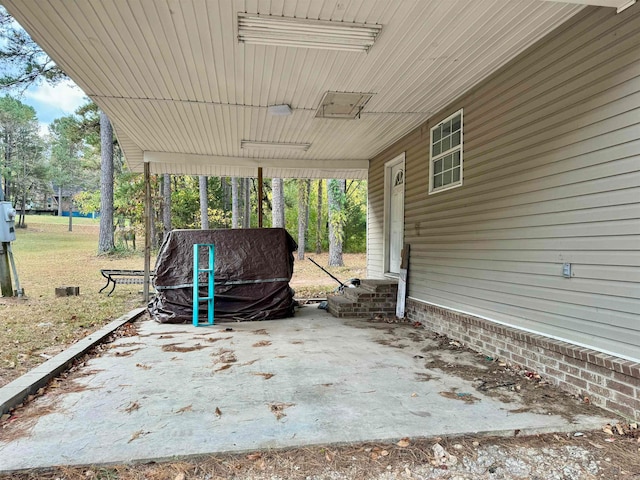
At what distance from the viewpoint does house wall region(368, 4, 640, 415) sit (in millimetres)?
2588

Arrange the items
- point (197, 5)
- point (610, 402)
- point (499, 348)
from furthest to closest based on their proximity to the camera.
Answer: point (499, 348), point (197, 5), point (610, 402)

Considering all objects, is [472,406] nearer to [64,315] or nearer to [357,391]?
[357,391]

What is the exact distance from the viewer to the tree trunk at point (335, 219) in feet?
50.5

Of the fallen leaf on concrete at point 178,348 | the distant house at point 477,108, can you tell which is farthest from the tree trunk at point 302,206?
the fallen leaf on concrete at point 178,348

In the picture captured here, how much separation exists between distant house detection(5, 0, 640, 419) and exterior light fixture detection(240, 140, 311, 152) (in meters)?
1.24

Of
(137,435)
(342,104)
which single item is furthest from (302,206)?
(137,435)

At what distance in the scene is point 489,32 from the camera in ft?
10.7

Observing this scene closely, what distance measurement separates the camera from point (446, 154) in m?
5.07

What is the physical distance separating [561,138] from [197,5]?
3.00 meters

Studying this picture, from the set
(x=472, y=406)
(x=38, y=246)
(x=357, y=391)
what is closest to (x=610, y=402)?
(x=472, y=406)

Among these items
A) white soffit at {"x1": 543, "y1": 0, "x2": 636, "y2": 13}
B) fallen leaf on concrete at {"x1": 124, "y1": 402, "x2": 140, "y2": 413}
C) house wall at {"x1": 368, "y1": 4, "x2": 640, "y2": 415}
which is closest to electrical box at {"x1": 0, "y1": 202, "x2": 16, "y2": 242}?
fallen leaf on concrete at {"x1": 124, "y1": 402, "x2": 140, "y2": 413}

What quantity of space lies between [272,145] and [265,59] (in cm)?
321

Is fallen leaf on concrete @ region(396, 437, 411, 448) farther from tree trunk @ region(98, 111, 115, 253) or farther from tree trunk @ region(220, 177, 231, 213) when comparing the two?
tree trunk @ region(220, 177, 231, 213)

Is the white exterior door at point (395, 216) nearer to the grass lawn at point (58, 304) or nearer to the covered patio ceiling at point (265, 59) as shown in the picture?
the covered patio ceiling at point (265, 59)
